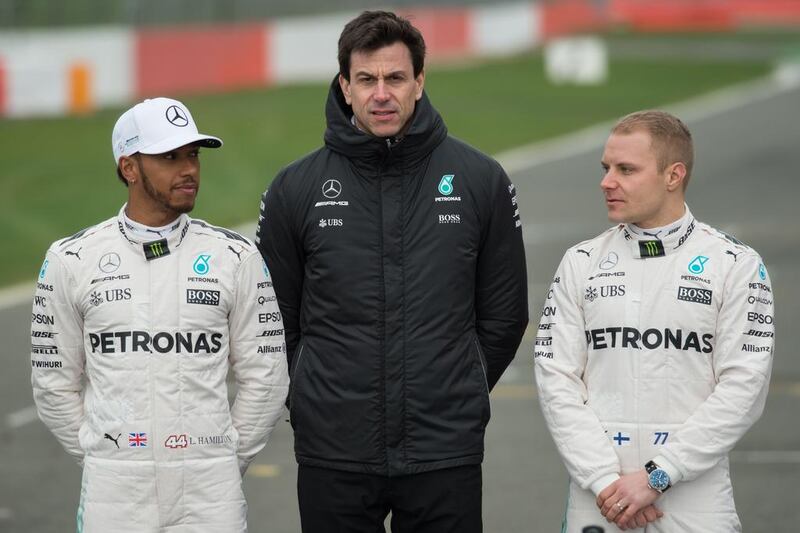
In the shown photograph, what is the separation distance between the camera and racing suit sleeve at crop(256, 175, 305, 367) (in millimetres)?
5215

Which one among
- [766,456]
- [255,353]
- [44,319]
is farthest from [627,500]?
[766,456]

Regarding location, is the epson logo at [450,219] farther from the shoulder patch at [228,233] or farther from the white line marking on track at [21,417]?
the white line marking on track at [21,417]

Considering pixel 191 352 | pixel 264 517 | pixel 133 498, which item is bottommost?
pixel 264 517

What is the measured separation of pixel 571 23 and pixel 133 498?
1978 inches

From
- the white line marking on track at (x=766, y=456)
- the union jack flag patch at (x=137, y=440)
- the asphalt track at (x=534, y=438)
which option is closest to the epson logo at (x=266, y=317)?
the union jack flag patch at (x=137, y=440)

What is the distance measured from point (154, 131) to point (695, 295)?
180 cm

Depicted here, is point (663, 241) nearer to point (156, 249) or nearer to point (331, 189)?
point (331, 189)

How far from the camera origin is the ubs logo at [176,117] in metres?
5.01

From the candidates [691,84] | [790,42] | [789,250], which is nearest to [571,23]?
[790,42]

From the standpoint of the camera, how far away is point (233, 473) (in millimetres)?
4977

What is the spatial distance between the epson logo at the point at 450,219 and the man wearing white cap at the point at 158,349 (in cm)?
60

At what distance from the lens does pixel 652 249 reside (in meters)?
5.05

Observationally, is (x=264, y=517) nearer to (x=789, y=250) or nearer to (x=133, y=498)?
(x=133, y=498)

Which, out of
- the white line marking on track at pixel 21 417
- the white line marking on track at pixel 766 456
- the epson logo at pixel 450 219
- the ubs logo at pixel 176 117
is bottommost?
the white line marking on track at pixel 766 456
